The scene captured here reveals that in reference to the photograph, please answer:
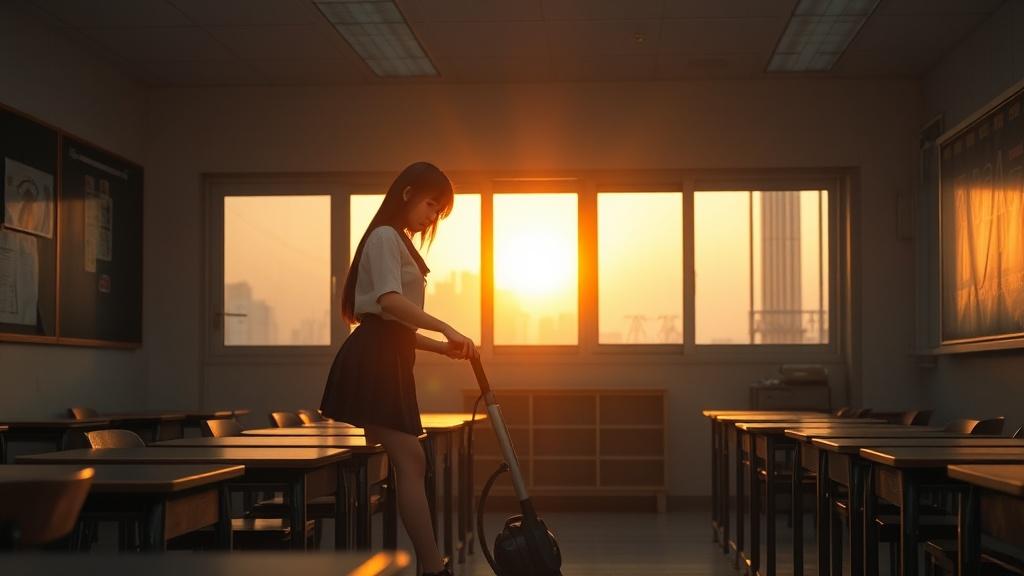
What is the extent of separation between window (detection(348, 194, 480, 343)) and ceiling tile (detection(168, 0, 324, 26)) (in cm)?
186

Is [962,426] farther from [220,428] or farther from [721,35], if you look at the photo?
[721,35]

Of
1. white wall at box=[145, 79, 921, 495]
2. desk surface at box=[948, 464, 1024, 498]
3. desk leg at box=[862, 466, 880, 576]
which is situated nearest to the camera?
desk surface at box=[948, 464, 1024, 498]

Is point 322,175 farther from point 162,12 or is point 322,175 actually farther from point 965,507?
point 965,507

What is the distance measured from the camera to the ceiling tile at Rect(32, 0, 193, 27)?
6.23 meters

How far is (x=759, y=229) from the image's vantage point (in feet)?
26.4

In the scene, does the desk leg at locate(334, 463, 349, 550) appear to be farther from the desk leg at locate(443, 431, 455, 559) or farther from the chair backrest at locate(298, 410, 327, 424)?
the chair backrest at locate(298, 410, 327, 424)

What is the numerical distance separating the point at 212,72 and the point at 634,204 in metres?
2.95

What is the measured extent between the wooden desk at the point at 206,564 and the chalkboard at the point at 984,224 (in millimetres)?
5191

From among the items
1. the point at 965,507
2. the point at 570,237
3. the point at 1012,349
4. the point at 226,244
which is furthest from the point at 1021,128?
the point at 226,244

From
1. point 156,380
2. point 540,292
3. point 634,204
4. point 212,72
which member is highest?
point 212,72

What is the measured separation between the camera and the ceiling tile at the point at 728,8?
20.3ft

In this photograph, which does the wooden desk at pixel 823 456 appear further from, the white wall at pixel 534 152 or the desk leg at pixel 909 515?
the white wall at pixel 534 152

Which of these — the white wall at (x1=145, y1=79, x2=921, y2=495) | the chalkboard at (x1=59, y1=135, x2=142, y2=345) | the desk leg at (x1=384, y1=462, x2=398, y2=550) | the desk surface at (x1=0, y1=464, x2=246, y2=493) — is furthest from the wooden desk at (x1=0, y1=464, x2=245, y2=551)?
the white wall at (x1=145, y1=79, x2=921, y2=495)

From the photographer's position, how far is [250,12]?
6.41 meters
